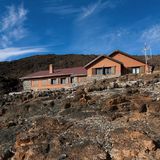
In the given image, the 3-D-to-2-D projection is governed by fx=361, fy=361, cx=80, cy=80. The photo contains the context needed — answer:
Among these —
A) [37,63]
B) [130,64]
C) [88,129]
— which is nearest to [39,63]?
[37,63]

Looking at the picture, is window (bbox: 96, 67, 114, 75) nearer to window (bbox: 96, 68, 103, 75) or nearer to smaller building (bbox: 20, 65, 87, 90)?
window (bbox: 96, 68, 103, 75)

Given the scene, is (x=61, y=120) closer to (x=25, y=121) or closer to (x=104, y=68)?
(x=25, y=121)

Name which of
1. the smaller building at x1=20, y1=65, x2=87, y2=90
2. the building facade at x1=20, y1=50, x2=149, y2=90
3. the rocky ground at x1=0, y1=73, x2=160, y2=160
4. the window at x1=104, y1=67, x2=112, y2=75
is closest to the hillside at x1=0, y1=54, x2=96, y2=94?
the smaller building at x1=20, y1=65, x2=87, y2=90

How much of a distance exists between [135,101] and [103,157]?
833 cm

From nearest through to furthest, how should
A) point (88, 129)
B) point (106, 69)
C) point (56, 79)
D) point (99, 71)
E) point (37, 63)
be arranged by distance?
point (88, 129)
point (106, 69)
point (99, 71)
point (56, 79)
point (37, 63)

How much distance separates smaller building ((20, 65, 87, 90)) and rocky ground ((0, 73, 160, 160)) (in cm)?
2424

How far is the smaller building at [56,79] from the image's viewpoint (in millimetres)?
54775

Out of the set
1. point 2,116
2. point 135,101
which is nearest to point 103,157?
point 135,101

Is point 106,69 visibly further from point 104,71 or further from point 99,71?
point 99,71

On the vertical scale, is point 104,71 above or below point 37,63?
below

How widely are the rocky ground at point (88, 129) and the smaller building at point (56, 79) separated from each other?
24243 millimetres

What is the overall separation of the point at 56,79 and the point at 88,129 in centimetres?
3596

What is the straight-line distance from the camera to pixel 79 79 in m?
54.6

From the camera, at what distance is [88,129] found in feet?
72.0
